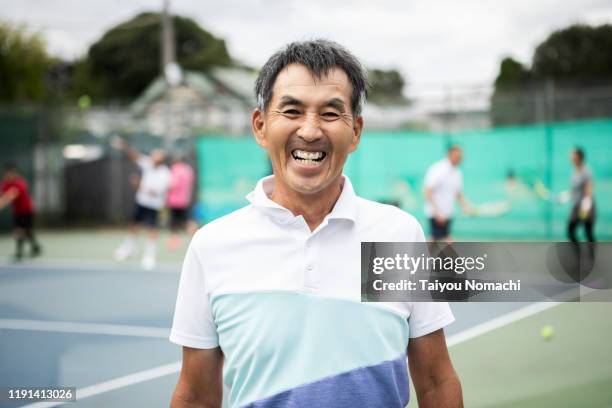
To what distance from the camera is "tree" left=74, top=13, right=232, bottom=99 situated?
5822 centimetres

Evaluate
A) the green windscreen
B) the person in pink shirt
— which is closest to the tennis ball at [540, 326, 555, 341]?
the green windscreen

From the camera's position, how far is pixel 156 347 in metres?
6.65

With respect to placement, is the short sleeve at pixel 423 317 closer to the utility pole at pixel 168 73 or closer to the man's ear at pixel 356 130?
the man's ear at pixel 356 130

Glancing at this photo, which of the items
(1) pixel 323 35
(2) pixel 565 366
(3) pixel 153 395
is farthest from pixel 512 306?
(1) pixel 323 35

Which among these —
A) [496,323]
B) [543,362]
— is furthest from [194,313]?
[496,323]

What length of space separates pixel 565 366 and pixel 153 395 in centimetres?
295

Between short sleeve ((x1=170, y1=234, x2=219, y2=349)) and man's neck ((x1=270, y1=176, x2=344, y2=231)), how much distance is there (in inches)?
10.3

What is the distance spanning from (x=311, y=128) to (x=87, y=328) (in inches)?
243

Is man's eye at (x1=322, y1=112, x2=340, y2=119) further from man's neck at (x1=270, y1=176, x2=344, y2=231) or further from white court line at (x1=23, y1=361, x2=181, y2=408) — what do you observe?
white court line at (x1=23, y1=361, x2=181, y2=408)

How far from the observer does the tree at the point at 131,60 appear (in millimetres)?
58219

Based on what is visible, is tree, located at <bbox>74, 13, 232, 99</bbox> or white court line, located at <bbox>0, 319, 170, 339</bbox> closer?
white court line, located at <bbox>0, 319, 170, 339</bbox>

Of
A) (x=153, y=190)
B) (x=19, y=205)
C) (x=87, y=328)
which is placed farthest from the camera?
(x=19, y=205)

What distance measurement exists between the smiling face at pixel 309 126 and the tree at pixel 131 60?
2248 inches

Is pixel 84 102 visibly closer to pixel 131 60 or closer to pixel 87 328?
pixel 87 328
